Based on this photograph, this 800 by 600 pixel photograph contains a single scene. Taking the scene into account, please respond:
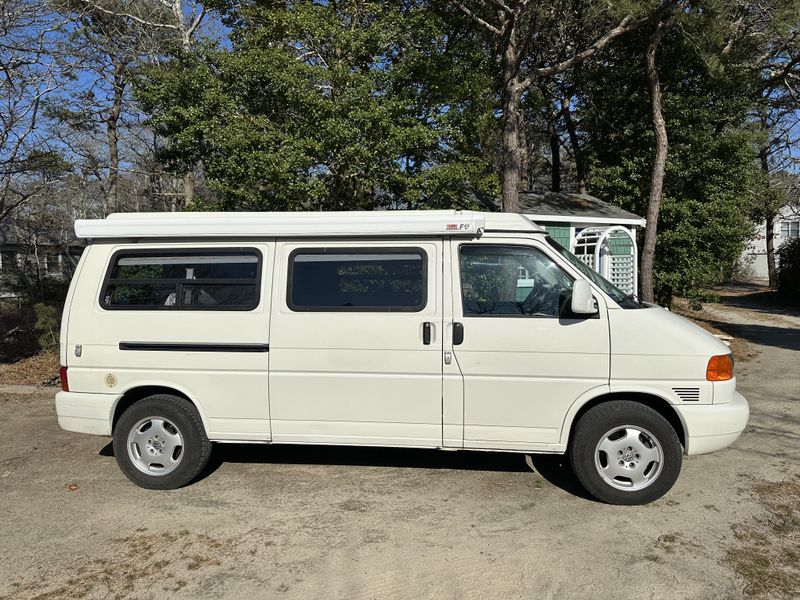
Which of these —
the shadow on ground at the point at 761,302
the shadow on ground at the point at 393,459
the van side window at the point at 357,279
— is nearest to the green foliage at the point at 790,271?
the shadow on ground at the point at 761,302

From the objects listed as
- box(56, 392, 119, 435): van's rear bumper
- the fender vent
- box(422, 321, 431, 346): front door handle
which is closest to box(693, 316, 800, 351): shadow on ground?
the fender vent

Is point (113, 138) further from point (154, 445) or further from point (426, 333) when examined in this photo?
point (426, 333)

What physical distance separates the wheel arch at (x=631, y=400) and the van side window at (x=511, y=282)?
0.71 metres

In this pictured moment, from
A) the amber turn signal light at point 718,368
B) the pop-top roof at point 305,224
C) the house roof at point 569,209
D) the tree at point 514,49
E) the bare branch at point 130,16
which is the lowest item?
the amber turn signal light at point 718,368

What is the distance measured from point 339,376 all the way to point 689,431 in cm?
258

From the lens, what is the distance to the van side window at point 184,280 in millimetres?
4516

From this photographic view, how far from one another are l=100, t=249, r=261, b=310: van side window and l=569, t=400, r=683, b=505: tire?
8.99ft

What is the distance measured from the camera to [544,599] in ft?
10.2

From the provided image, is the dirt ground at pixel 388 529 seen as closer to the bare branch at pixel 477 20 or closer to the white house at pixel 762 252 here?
the bare branch at pixel 477 20

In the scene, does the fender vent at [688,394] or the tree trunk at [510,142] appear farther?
the tree trunk at [510,142]

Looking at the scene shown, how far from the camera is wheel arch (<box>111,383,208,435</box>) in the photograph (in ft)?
14.8

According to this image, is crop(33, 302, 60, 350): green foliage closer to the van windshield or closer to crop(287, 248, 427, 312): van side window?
crop(287, 248, 427, 312): van side window

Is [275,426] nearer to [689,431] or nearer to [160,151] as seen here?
[689,431]

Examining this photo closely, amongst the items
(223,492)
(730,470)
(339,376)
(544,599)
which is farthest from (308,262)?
(730,470)
